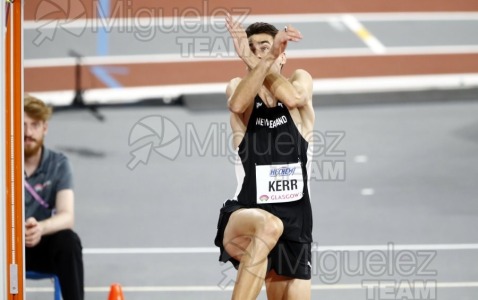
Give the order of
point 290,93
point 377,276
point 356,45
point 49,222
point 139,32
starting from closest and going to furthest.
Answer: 1. point 290,93
2. point 49,222
3. point 377,276
4. point 139,32
5. point 356,45

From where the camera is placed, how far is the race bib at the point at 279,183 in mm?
4734

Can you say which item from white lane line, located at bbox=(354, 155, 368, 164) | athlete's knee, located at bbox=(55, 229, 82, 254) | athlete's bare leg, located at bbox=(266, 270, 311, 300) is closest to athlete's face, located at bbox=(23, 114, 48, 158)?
athlete's knee, located at bbox=(55, 229, 82, 254)

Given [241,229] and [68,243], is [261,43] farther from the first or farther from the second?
[68,243]

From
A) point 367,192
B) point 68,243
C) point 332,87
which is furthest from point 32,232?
point 332,87

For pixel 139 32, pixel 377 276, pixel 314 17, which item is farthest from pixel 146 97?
pixel 377 276

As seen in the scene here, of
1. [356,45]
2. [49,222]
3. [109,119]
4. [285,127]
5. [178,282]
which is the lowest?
[178,282]

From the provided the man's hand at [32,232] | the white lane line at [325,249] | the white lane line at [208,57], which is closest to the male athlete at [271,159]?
the man's hand at [32,232]

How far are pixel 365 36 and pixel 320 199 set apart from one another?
175 cm

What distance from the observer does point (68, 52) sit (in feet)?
26.4

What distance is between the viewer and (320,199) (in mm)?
7719

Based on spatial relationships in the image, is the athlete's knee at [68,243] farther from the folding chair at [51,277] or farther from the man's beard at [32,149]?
the man's beard at [32,149]

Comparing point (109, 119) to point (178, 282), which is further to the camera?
point (109, 119)

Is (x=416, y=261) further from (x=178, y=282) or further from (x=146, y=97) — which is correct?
(x=146, y=97)

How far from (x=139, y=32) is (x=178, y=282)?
2.46 meters
